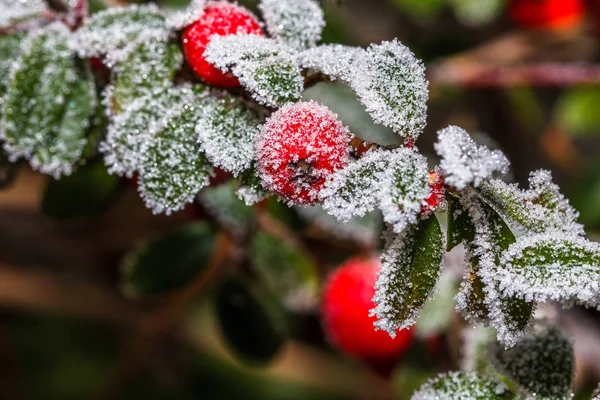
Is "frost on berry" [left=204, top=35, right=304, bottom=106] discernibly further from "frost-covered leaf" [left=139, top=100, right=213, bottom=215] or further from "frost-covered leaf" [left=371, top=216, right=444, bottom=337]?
"frost-covered leaf" [left=371, top=216, right=444, bottom=337]

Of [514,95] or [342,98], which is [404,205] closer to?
[342,98]

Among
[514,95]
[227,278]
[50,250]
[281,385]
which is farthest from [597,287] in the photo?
[50,250]

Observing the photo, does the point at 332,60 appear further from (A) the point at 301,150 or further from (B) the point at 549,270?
(B) the point at 549,270

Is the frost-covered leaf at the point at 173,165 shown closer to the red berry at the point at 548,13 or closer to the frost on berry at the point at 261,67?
the frost on berry at the point at 261,67

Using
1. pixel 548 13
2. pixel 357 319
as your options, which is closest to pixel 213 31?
pixel 357 319

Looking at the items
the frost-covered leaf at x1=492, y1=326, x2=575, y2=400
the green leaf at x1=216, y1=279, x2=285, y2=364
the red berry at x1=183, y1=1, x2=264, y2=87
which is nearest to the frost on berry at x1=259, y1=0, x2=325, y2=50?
the red berry at x1=183, y1=1, x2=264, y2=87

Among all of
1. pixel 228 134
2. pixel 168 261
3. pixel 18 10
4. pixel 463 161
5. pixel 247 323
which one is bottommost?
pixel 463 161

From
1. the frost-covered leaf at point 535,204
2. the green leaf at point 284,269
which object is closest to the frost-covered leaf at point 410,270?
the frost-covered leaf at point 535,204
